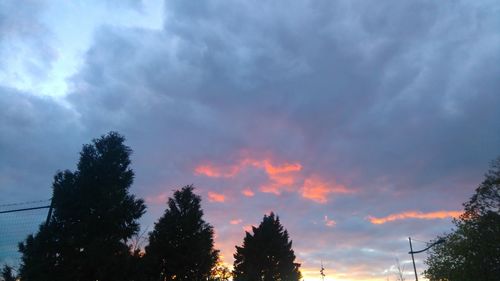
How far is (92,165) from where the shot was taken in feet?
76.9

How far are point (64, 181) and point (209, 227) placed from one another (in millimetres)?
11919

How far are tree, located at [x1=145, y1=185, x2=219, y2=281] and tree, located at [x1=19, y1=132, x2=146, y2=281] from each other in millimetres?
6578

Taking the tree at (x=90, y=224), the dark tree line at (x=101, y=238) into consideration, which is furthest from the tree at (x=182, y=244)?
the tree at (x=90, y=224)

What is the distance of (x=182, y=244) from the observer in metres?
29.1

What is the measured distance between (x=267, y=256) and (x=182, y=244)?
36.7 metres

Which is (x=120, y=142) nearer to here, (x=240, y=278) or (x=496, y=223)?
(x=496, y=223)

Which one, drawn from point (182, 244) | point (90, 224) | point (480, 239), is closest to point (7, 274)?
point (90, 224)

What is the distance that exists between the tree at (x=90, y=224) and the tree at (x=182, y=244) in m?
6.58

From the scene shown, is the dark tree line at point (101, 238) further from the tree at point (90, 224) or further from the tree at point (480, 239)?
the tree at point (480, 239)

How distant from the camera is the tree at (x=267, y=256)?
61688 mm

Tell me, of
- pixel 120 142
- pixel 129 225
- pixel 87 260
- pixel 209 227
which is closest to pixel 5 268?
pixel 87 260

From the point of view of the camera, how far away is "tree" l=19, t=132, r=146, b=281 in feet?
67.6

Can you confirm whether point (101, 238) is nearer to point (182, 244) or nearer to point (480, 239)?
point (182, 244)

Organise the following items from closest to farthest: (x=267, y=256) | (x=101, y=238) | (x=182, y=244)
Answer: (x=101, y=238) → (x=182, y=244) → (x=267, y=256)
